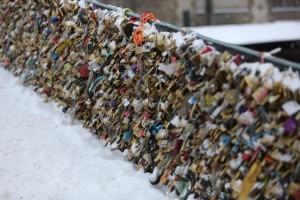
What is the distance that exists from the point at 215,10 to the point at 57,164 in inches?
957

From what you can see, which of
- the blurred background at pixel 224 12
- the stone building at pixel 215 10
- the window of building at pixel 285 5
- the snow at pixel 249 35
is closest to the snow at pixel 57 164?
the snow at pixel 249 35

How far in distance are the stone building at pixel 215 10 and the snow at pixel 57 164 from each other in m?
18.7

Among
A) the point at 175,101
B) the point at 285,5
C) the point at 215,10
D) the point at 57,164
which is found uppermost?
the point at 285,5

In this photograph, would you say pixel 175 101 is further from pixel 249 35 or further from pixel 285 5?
pixel 285 5

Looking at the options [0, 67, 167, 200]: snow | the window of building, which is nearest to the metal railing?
[0, 67, 167, 200]: snow

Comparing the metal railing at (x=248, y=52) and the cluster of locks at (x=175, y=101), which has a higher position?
the metal railing at (x=248, y=52)

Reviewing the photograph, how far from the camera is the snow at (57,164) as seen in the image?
13.7ft

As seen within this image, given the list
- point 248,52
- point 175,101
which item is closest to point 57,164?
point 175,101

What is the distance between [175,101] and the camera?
3.85 meters

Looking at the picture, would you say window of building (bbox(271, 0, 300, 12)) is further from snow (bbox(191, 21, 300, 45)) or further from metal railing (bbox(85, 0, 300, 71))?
metal railing (bbox(85, 0, 300, 71))

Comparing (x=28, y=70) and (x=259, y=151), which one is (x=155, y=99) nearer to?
(x=259, y=151)

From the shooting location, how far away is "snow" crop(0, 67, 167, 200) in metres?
4.16

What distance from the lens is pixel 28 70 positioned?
267 inches

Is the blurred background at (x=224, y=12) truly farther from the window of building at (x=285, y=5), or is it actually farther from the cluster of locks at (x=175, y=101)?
the cluster of locks at (x=175, y=101)
